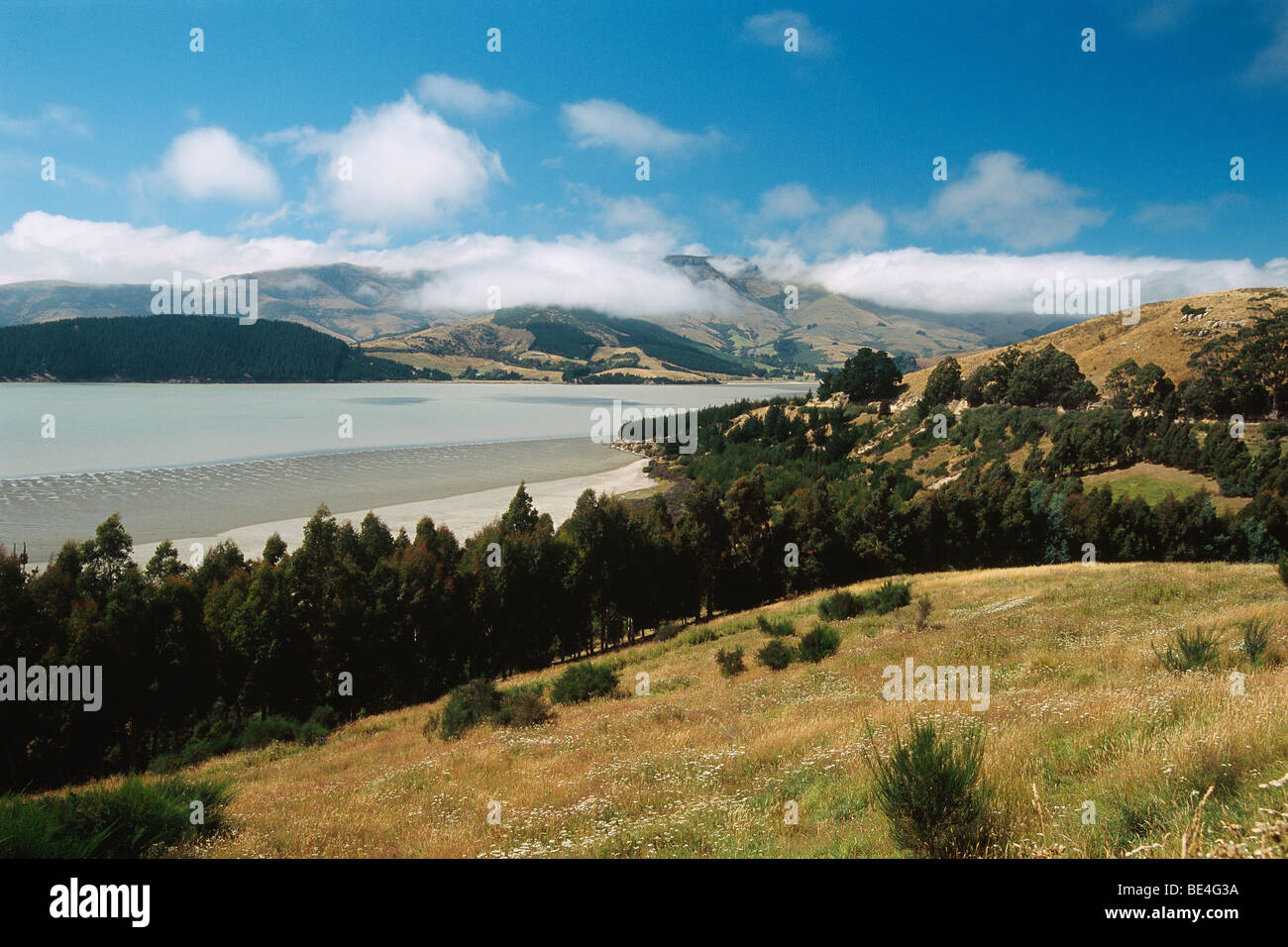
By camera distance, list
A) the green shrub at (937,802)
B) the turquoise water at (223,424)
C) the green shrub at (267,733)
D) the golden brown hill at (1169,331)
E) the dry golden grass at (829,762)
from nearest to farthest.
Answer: the green shrub at (937,802) < the dry golden grass at (829,762) < the green shrub at (267,733) < the golden brown hill at (1169,331) < the turquoise water at (223,424)

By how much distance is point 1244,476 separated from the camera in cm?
4734

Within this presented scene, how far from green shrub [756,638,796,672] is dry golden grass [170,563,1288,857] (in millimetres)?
404

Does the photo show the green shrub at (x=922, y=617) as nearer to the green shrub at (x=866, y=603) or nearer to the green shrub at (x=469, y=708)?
the green shrub at (x=866, y=603)

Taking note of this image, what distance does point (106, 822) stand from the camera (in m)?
7.68

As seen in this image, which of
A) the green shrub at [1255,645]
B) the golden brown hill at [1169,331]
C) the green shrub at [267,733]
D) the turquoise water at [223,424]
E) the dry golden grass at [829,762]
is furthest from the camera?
the turquoise water at [223,424]

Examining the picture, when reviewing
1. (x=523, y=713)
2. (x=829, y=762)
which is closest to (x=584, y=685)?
(x=523, y=713)

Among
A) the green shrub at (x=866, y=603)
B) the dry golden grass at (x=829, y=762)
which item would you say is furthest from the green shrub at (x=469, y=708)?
the green shrub at (x=866, y=603)

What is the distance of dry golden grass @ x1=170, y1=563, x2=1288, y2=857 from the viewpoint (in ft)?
18.0

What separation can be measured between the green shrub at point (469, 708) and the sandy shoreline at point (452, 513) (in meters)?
31.0

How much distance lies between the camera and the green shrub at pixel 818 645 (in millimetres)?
19906

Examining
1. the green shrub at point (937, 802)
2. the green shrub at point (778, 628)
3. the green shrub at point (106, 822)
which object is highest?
the green shrub at point (937, 802)

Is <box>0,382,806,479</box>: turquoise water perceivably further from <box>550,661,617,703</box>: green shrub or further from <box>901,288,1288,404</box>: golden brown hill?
<box>901,288,1288,404</box>: golden brown hill

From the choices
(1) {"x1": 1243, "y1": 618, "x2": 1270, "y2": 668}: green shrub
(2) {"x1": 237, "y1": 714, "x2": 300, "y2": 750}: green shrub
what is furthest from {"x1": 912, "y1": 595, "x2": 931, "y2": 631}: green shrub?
(2) {"x1": 237, "y1": 714, "x2": 300, "y2": 750}: green shrub
